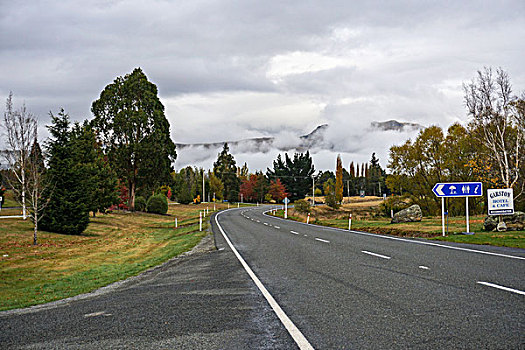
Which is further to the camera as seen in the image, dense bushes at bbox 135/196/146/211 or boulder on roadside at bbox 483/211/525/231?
dense bushes at bbox 135/196/146/211

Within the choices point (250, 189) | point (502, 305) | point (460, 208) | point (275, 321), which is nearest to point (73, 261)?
point (275, 321)

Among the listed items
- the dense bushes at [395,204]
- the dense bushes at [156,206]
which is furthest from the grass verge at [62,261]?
the dense bushes at [395,204]

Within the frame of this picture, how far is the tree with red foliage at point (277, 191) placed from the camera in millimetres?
110625

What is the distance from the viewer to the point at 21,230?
28203mm

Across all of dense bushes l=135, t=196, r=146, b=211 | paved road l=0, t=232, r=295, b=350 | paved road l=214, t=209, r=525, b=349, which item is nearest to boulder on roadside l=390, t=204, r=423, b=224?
paved road l=214, t=209, r=525, b=349

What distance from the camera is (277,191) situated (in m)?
111

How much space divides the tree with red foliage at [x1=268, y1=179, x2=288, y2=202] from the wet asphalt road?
9964 cm

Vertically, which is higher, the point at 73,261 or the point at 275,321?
the point at 275,321

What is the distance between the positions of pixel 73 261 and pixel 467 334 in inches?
663

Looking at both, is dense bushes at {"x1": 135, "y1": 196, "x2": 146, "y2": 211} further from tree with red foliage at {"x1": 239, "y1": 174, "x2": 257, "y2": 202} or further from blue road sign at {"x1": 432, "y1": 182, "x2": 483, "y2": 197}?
tree with red foliage at {"x1": 239, "y1": 174, "x2": 257, "y2": 202}

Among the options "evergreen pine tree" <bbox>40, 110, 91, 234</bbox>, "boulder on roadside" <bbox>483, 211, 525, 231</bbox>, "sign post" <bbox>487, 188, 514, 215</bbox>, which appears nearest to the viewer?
"sign post" <bbox>487, 188, 514, 215</bbox>

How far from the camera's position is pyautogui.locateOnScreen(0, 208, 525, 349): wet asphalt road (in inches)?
193

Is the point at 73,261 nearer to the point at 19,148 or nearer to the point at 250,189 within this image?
the point at 19,148

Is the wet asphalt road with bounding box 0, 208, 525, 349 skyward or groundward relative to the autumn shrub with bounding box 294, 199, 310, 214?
skyward
